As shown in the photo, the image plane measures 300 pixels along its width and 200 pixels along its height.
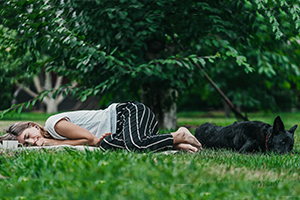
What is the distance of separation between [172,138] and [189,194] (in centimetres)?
146

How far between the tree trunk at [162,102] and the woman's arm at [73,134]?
136 inches

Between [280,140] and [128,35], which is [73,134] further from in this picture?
[128,35]

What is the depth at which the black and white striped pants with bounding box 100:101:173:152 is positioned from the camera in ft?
9.96

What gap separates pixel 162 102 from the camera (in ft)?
22.7

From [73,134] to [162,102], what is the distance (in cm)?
380

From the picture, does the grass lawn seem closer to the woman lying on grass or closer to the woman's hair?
the woman lying on grass

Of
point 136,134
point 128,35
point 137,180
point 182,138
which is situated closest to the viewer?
point 137,180

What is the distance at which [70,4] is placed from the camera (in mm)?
5250

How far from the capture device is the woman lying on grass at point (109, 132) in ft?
10.1

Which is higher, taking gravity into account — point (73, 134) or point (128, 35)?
point (128, 35)

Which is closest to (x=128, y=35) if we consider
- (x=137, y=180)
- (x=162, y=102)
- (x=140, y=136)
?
(x=162, y=102)

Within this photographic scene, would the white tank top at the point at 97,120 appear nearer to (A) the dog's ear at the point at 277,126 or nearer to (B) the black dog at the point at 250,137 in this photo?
(B) the black dog at the point at 250,137

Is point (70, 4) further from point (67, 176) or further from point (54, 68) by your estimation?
point (67, 176)

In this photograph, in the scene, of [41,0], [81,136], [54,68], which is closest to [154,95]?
[54,68]
